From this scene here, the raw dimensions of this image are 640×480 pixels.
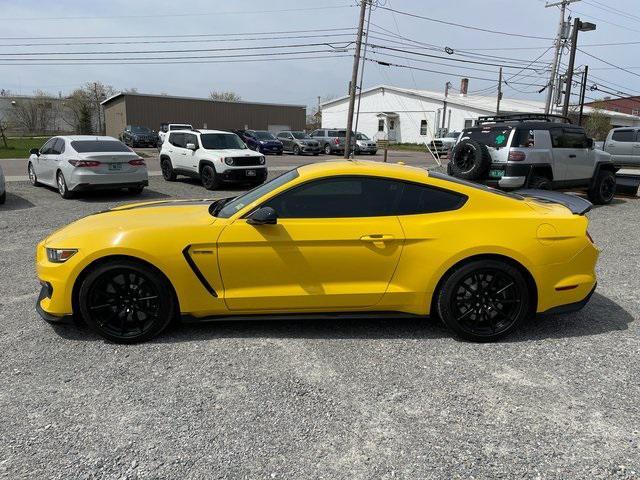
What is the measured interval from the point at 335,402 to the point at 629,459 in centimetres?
161

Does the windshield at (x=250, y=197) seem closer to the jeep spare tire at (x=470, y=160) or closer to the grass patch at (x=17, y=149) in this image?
the jeep spare tire at (x=470, y=160)

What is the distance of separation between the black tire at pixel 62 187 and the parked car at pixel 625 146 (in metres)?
17.1

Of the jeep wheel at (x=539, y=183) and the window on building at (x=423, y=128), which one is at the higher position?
the window on building at (x=423, y=128)

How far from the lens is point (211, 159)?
1354 centimetres

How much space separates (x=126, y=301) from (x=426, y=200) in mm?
2458

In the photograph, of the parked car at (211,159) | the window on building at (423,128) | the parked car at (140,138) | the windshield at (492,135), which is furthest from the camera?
the window on building at (423,128)

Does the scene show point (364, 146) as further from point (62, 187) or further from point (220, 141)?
point (62, 187)

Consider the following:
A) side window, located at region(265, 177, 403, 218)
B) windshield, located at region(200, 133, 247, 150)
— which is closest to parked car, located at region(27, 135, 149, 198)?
windshield, located at region(200, 133, 247, 150)

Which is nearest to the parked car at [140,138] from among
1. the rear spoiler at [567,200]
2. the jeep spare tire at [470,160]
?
the jeep spare tire at [470,160]

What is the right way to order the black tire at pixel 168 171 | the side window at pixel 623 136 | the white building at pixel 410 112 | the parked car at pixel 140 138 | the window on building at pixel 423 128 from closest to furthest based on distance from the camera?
the black tire at pixel 168 171 → the side window at pixel 623 136 → the parked car at pixel 140 138 → the white building at pixel 410 112 → the window on building at pixel 423 128

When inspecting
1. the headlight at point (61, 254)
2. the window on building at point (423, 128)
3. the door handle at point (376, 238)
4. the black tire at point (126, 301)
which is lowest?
the black tire at point (126, 301)

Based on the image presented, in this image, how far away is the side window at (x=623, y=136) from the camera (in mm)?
17312

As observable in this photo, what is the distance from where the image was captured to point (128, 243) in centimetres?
363

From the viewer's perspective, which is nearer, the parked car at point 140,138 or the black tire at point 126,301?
the black tire at point 126,301
